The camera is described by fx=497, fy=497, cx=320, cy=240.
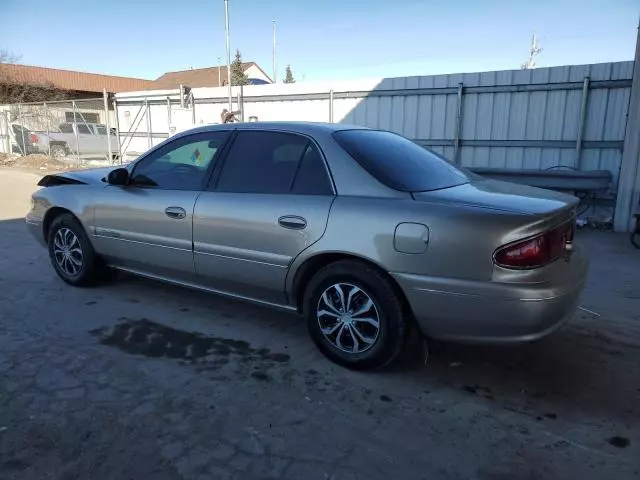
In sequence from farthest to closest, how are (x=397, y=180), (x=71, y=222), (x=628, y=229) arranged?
1. (x=628, y=229)
2. (x=71, y=222)
3. (x=397, y=180)

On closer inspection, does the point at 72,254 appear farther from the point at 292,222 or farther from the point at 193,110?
the point at 193,110

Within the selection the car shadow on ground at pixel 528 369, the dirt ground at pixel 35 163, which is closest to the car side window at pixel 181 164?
the car shadow on ground at pixel 528 369

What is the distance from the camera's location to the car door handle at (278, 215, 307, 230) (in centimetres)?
325

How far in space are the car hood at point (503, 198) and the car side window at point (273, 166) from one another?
2.41ft

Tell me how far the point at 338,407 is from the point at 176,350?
1323 mm

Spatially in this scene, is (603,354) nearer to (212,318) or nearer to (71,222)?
(212,318)

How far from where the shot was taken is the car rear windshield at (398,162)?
10.5 ft

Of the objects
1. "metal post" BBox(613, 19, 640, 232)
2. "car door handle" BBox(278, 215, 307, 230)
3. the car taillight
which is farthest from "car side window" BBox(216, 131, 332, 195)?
"metal post" BBox(613, 19, 640, 232)

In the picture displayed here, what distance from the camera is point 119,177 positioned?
14.0 ft

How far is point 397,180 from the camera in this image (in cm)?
317

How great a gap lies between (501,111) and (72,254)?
7.54 meters

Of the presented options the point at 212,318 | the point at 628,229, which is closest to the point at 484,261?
the point at 212,318

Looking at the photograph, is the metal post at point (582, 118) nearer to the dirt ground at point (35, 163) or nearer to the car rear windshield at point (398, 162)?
the car rear windshield at point (398, 162)

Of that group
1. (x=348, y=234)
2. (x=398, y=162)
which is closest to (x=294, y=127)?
(x=398, y=162)
